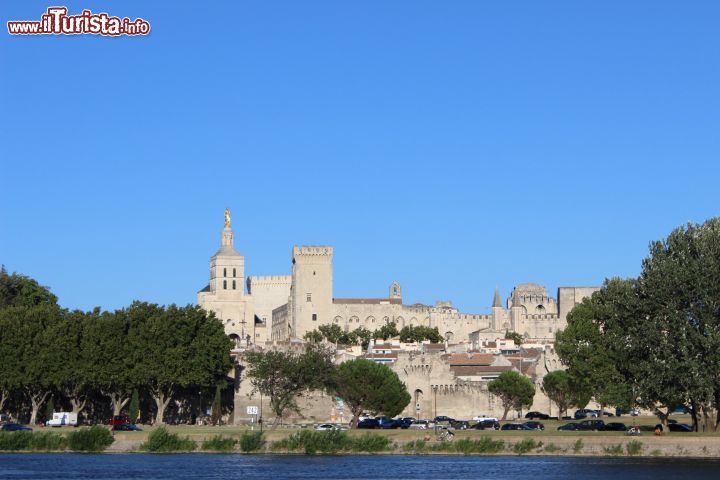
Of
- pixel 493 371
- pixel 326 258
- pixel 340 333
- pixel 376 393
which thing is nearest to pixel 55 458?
pixel 376 393

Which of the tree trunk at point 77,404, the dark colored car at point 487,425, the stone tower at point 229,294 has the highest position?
the stone tower at point 229,294

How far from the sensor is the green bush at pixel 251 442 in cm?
6912

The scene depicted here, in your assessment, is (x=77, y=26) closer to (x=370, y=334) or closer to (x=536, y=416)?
(x=536, y=416)

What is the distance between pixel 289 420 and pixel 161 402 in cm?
874

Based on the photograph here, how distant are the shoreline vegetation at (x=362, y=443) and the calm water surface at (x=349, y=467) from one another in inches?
20.5

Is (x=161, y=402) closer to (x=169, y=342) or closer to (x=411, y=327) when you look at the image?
(x=169, y=342)

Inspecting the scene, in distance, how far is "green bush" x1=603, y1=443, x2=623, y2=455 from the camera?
6538 centimetres

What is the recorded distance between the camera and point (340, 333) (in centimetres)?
16588

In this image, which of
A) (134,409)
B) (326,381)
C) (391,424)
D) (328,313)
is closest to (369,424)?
(391,424)

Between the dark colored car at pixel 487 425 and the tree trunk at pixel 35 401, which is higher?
the tree trunk at pixel 35 401

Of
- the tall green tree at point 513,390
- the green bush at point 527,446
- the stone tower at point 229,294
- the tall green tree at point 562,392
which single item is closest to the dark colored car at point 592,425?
the green bush at point 527,446

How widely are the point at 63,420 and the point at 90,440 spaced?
21.4m

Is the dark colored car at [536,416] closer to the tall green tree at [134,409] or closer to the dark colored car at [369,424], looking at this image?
the dark colored car at [369,424]

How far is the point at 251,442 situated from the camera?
69.2m
